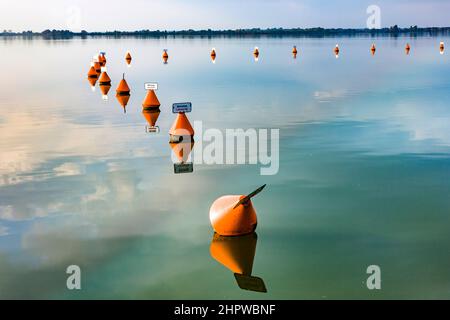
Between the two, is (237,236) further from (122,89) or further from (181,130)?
(122,89)

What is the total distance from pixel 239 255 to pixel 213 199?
222 cm

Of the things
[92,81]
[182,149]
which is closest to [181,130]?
[182,149]

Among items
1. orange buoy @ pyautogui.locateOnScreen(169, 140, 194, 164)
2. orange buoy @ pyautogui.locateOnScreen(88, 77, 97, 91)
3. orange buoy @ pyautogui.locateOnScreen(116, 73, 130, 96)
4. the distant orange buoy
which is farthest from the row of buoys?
orange buoy @ pyautogui.locateOnScreen(88, 77, 97, 91)

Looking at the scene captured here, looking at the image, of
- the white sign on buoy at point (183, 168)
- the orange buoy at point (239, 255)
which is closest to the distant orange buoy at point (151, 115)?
the white sign on buoy at point (183, 168)

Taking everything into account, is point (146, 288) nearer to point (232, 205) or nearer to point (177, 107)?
point (232, 205)

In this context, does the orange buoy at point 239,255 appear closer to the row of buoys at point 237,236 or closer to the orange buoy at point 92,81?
the row of buoys at point 237,236

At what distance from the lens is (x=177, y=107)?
1260cm

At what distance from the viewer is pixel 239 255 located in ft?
23.9

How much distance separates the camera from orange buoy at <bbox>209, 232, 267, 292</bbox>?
6.52 meters

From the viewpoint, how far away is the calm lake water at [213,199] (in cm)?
657

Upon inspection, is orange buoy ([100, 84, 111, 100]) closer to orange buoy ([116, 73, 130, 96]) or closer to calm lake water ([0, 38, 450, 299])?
orange buoy ([116, 73, 130, 96])

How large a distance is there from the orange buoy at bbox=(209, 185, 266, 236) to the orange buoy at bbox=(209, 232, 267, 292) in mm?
82

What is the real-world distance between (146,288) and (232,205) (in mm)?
1845
